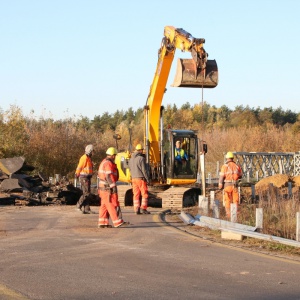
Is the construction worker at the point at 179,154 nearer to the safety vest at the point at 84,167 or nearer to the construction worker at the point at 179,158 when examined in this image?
the construction worker at the point at 179,158

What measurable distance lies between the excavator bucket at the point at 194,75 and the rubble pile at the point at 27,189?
315 inches

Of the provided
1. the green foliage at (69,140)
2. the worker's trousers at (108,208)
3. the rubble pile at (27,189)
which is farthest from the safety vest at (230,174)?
the green foliage at (69,140)

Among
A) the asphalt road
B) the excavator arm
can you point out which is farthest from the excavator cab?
the asphalt road

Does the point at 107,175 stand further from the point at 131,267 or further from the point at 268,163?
the point at 268,163

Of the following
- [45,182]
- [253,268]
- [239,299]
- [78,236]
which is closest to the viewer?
[239,299]

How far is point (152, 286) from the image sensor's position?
9492 millimetres

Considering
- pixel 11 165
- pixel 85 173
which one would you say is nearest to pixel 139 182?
pixel 85 173

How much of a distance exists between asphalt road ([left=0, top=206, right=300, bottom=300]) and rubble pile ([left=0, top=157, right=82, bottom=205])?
9540mm

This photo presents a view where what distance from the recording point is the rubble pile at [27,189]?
26.2 meters

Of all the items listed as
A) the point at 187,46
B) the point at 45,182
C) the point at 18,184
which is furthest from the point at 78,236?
the point at 45,182

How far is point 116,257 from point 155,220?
6.85 meters

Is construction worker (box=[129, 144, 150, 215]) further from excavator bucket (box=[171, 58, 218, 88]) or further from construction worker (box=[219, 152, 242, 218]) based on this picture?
excavator bucket (box=[171, 58, 218, 88])

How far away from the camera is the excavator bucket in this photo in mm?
20875

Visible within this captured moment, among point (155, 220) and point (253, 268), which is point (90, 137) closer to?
point (155, 220)
